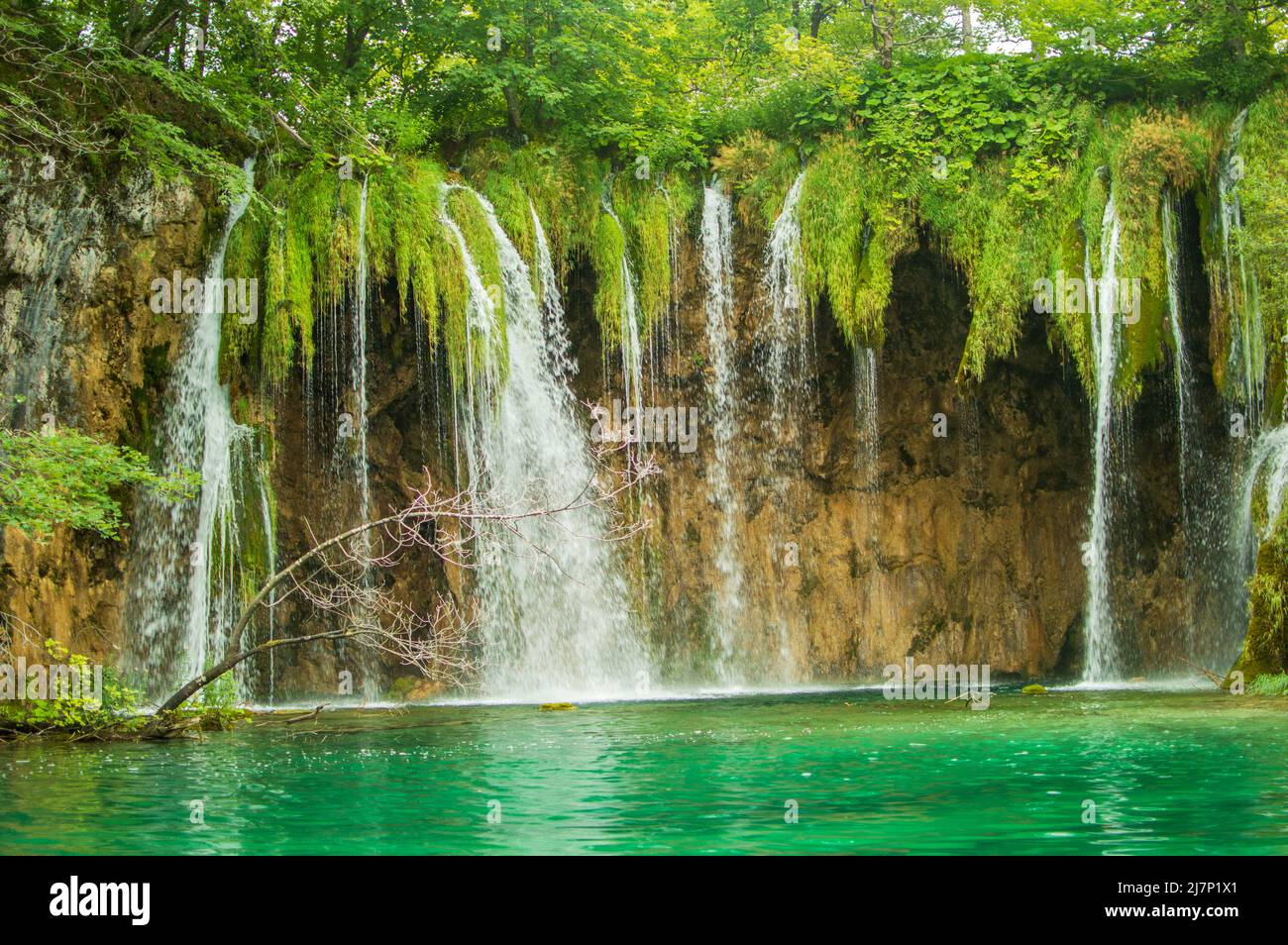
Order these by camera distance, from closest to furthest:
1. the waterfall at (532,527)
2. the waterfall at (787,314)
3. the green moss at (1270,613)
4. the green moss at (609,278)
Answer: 1. the green moss at (1270,613)
2. the waterfall at (532,527)
3. the green moss at (609,278)
4. the waterfall at (787,314)

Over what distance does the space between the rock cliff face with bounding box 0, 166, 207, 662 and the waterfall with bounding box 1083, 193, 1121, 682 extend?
43.9 feet

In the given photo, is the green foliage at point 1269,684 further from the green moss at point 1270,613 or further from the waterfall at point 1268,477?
the waterfall at point 1268,477

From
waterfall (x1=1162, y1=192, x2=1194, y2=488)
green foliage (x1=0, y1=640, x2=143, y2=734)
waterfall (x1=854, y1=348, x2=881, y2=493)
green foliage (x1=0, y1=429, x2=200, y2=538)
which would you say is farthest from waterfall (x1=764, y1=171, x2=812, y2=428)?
green foliage (x1=0, y1=640, x2=143, y2=734)

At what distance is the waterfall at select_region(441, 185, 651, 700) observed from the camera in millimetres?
19562

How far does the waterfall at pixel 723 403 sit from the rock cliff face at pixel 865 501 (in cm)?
12

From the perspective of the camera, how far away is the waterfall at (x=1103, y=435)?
63.7 feet

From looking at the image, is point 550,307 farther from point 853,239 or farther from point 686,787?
point 686,787

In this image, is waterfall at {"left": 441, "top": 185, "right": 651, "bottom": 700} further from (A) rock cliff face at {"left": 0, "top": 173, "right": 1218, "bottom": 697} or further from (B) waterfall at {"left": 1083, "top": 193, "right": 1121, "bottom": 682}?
(B) waterfall at {"left": 1083, "top": 193, "right": 1121, "bottom": 682}

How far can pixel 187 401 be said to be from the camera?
18969mm

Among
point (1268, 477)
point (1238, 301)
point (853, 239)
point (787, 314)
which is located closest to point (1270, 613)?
point (1268, 477)

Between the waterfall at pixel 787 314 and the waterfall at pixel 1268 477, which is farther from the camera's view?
the waterfall at pixel 787 314

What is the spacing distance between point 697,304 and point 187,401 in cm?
839

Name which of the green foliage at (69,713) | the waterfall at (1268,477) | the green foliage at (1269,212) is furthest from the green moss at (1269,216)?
the green foliage at (69,713)

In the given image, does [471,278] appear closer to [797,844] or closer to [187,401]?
[187,401]
